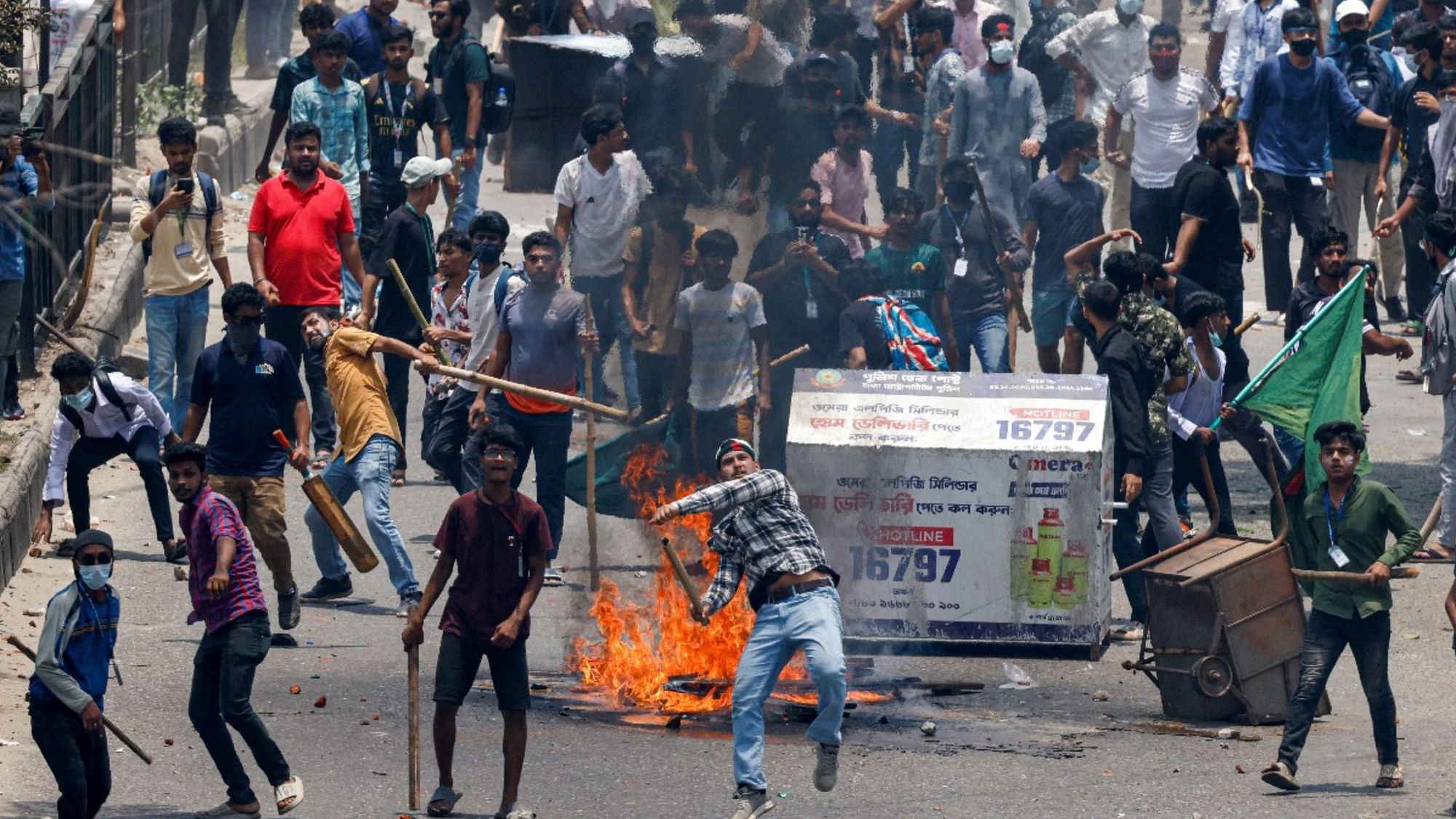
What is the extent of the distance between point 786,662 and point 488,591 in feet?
3.68

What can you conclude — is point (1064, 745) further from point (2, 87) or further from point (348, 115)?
point (348, 115)

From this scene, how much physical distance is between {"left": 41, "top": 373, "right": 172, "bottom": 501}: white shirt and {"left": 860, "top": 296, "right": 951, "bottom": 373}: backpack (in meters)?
3.63

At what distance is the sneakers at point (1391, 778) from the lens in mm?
8922

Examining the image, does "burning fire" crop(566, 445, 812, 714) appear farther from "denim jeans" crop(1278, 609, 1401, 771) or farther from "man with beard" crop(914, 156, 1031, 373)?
"man with beard" crop(914, 156, 1031, 373)

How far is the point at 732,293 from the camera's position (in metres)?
12.0

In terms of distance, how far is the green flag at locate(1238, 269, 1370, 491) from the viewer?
35.0ft

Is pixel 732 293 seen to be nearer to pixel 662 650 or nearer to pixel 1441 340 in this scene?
pixel 662 650

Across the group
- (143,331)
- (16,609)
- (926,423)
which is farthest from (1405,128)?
(16,609)

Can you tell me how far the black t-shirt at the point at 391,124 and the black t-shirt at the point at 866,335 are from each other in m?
4.19

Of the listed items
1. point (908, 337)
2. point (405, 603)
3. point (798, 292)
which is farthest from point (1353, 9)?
point (405, 603)

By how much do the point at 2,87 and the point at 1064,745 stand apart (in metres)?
4.79

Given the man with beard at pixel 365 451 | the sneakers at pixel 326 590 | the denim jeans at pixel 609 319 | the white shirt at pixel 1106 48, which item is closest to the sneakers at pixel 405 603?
the man with beard at pixel 365 451

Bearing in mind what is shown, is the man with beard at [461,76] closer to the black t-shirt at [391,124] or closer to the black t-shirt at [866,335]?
the black t-shirt at [391,124]

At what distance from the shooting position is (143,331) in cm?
1574
